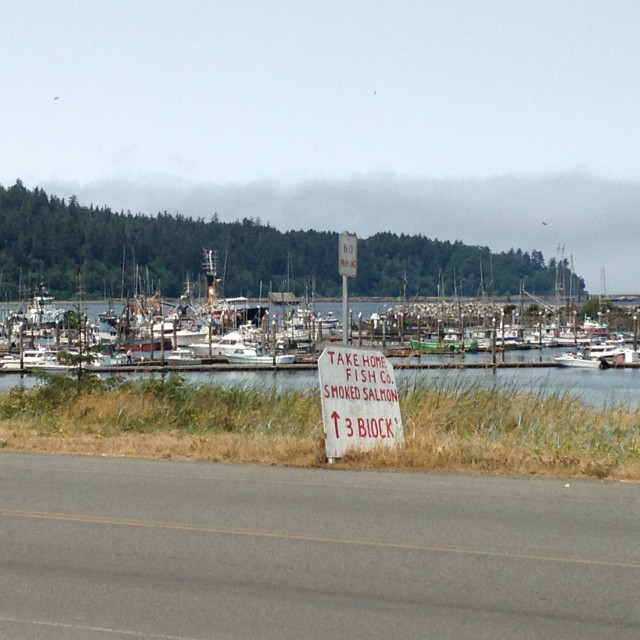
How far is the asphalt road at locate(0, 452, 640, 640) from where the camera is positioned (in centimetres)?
701

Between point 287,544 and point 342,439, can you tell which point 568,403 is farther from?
point 287,544

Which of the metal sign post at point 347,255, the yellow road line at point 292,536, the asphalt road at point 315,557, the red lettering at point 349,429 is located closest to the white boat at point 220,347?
the metal sign post at point 347,255

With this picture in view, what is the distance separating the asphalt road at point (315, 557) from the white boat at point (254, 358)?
66.7m

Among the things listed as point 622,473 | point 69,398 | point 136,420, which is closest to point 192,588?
point 622,473

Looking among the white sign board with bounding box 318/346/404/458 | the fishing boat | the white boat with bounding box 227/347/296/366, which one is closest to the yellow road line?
the white sign board with bounding box 318/346/404/458

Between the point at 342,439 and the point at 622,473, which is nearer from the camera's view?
the point at 622,473

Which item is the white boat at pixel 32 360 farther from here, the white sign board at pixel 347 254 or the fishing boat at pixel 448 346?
the white sign board at pixel 347 254

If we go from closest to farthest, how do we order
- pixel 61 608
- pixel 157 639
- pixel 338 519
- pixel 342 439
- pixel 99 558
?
pixel 157 639, pixel 61 608, pixel 99 558, pixel 338 519, pixel 342 439

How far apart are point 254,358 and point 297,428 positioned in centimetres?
6442

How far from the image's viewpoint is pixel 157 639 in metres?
6.67

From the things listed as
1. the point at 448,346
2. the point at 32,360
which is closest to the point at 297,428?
the point at 32,360

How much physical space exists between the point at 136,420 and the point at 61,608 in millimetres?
11548

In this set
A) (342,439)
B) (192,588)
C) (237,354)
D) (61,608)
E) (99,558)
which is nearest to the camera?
(61,608)

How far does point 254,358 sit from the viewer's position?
8212 centimetres
